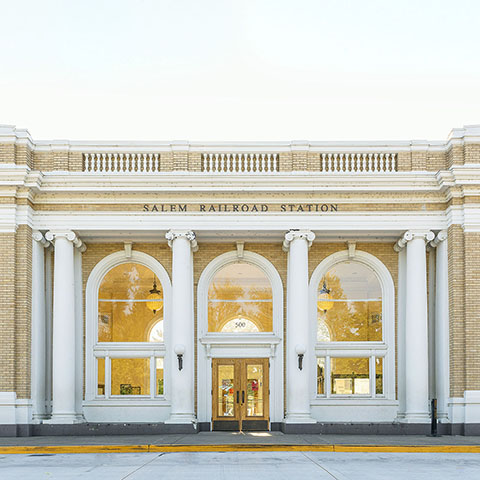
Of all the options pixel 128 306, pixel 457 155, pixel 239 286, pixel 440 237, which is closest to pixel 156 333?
pixel 128 306

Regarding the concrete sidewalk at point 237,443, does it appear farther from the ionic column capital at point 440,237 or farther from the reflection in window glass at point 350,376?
the ionic column capital at point 440,237

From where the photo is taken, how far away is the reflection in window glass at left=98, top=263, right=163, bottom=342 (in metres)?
27.7

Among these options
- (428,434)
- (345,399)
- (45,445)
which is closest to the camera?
(45,445)

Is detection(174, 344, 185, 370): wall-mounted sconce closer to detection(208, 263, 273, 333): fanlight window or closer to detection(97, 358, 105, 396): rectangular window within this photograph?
detection(208, 263, 273, 333): fanlight window

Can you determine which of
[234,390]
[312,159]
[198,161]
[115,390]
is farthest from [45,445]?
[312,159]

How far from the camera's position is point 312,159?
2664 cm

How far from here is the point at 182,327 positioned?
25844mm

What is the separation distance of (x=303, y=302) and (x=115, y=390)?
6.57 m

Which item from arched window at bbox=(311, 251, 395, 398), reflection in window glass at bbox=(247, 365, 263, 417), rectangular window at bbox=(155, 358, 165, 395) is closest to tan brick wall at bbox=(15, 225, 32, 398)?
rectangular window at bbox=(155, 358, 165, 395)

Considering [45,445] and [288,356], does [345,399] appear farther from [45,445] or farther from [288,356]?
[45,445]

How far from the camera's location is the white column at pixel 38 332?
84.1ft

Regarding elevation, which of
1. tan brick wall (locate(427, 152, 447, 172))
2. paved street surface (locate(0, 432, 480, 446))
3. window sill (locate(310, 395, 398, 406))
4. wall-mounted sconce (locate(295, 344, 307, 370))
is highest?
tan brick wall (locate(427, 152, 447, 172))

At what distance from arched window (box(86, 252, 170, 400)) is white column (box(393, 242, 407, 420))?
287 inches

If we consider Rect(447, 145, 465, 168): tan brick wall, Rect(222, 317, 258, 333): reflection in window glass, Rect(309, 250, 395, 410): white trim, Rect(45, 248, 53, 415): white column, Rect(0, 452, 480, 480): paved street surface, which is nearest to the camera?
Rect(0, 452, 480, 480): paved street surface
